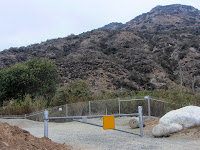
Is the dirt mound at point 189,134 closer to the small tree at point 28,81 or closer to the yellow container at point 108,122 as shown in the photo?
the yellow container at point 108,122

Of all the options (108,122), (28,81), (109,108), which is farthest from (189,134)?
(28,81)

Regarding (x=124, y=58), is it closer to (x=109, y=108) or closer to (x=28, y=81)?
(x=28, y=81)

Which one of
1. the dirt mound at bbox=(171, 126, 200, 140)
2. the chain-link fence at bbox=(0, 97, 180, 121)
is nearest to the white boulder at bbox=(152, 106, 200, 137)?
the dirt mound at bbox=(171, 126, 200, 140)

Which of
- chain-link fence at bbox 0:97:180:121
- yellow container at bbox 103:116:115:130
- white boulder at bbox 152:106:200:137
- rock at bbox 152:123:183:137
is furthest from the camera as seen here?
chain-link fence at bbox 0:97:180:121

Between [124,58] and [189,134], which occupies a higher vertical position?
[124,58]

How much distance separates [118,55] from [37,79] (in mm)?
23785

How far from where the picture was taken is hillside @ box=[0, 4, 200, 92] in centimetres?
3494

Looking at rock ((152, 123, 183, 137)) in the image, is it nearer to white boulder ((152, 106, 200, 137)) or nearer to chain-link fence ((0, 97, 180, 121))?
white boulder ((152, 106, 200, 137))

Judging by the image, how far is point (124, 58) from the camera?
4588 centimetres

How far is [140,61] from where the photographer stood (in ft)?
139

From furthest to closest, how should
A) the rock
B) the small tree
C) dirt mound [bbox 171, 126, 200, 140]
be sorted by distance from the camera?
the small tree
the rock
dirt mound [bbox 171, 126, 200, 140]

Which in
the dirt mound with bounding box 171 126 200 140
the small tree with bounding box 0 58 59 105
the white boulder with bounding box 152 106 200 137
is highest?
the small tree with bounding box 0 58 59 105

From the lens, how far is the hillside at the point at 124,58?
34.9m

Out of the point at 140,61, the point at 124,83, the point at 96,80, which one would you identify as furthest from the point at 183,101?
the point at 140,61
